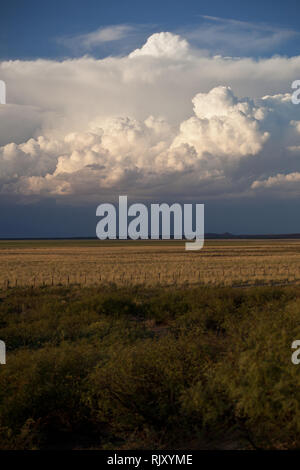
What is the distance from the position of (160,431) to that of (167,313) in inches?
486

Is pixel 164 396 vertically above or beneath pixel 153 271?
above

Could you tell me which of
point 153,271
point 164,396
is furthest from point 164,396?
point 153,271

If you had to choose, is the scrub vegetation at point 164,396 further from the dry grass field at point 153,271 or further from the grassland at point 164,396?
the dry grass field at point 153,271

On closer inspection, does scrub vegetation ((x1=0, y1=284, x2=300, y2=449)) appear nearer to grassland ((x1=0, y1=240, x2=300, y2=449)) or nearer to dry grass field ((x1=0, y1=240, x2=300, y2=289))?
grassland ((x1=0, y1=240, x2=300, y2=449))

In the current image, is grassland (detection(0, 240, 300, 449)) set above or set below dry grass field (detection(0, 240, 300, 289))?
above

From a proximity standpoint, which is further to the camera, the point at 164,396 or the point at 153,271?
the point at 153,271

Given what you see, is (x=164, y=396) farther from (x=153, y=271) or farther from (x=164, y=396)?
(x=153, y=271)

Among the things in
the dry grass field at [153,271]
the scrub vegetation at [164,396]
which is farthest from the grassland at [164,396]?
the dry grass field at [153,271]

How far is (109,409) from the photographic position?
29.0 ft

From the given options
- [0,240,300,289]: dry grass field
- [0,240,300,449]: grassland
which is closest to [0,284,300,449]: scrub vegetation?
[0,240,300,449]: grassland

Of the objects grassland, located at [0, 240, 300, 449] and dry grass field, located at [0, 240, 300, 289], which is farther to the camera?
dry grass field, located at [0, 240, 300, 289]

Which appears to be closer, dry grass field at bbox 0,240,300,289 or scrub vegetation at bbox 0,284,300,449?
scrub vegetation at bbox 0,284,300,449
